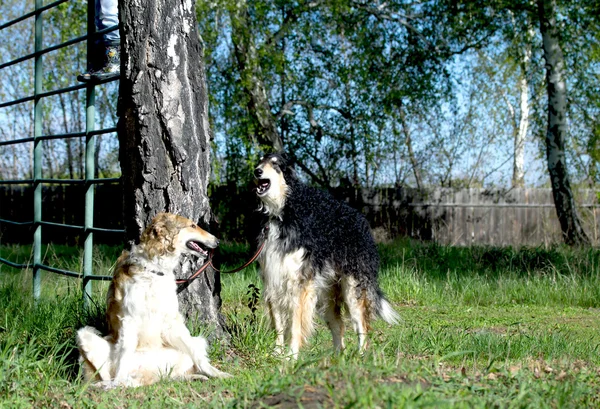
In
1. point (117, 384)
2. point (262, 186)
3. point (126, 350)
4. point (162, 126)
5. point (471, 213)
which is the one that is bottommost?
point (117, 384)

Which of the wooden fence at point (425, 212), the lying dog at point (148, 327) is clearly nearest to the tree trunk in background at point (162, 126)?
the lying dog at point (148, 327)

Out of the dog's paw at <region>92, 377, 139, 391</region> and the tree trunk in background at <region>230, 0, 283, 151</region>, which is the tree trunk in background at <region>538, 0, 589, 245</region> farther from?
the dog's paw at <region>92, 377, 139, 391</region>

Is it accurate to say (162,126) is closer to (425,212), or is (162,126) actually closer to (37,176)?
(37,176)

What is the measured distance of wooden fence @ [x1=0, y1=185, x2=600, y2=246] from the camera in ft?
62.1

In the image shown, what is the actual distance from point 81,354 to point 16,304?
2.21 metres

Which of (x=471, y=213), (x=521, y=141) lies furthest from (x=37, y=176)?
(x=521, y=141)

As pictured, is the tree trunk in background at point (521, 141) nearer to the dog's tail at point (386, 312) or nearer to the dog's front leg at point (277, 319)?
the dog's tail at point (386, 312)

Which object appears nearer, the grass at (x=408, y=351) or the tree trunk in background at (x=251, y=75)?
the grass at (x=408, y=351)

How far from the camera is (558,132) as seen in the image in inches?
603

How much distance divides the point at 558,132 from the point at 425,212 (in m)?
5.58

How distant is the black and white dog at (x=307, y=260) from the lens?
6578 millimetres

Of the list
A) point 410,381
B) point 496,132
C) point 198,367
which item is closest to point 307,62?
point 496,132

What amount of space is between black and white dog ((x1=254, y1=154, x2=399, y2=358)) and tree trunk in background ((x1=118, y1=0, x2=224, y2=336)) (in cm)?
67

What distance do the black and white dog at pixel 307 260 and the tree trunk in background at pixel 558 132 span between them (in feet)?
30.8
